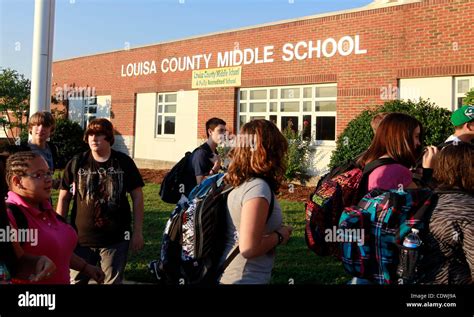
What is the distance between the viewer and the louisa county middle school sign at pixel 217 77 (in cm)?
1792

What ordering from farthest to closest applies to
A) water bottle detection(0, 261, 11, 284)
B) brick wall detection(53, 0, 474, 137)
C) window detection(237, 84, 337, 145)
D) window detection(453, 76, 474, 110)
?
window detection(237, 84, 337, 145) < brick wall detection(53, 0, 474, 137) < window detection(453, 76, 474, 110) < water bottle detection(0, 261, 11, 284)

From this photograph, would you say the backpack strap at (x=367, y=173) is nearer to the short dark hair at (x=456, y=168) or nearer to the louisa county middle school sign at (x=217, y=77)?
the short dark hair at (x=456, y=168)

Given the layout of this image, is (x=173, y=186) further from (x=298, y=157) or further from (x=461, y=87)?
(x=298, y=157)

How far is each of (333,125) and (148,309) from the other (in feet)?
40.7

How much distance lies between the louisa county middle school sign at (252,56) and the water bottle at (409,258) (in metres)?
12.3

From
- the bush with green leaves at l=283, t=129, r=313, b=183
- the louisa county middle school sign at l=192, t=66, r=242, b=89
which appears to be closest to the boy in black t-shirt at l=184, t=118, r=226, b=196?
the bush with green leaves at l=283, t=129, r=313, b=183

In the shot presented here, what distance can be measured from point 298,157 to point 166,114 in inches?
314

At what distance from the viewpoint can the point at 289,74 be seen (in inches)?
635

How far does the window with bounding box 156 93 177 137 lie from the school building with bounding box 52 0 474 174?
0.14 ft

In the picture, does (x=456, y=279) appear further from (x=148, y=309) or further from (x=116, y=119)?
(x=116, y=119)

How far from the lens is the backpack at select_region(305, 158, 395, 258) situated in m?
3.21

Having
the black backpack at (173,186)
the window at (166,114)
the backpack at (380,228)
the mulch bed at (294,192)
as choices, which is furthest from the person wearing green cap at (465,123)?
the window at (166,114)

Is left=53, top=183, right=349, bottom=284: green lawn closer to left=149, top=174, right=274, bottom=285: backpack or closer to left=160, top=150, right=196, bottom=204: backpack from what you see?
left=160, top=150, right=196, bottom=204: backpack

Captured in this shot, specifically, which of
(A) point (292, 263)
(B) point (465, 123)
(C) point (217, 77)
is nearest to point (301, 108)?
(C) point (217, 77)
